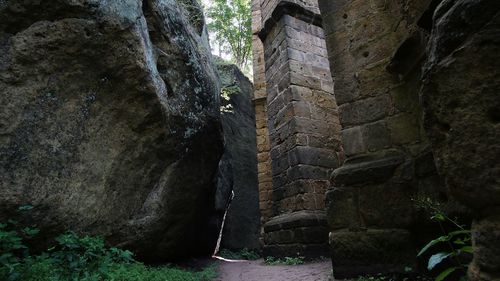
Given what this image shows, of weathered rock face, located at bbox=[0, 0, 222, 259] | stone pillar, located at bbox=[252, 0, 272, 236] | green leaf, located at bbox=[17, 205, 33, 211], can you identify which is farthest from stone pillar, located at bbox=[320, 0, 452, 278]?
stone pillar, located at bbox=[252, 0, 272, 236]

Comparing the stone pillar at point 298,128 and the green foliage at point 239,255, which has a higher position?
the stone pillar at point 298,128

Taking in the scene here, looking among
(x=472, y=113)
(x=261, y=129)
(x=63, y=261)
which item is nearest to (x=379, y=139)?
(x=472, y=113)

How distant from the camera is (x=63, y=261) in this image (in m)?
2.55

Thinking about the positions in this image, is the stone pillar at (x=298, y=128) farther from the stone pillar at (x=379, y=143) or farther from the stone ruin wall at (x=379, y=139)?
the stone pillar at (x=379, y=143)

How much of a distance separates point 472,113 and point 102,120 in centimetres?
307

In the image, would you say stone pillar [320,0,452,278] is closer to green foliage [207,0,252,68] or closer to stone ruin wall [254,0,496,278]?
stone ruin wall [254,0,496,278]

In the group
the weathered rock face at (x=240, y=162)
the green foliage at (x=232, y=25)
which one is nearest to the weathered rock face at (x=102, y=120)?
the weathered rock face at (x=240, y=162)

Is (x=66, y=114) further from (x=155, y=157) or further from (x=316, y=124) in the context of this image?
(x=316, y=124)

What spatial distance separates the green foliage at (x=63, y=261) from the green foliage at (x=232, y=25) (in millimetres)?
11730

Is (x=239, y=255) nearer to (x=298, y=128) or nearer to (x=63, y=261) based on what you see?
(x=298, y=128)

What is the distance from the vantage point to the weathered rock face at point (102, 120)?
8.61 ft

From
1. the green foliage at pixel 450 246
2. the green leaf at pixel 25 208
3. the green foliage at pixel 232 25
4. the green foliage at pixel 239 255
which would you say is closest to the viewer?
the green foliage at pixel 450 246

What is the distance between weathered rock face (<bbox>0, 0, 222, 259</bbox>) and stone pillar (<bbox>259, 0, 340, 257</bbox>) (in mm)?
1641

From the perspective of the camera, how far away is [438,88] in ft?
4.25
